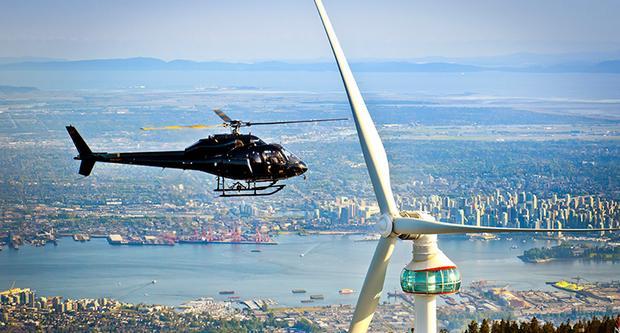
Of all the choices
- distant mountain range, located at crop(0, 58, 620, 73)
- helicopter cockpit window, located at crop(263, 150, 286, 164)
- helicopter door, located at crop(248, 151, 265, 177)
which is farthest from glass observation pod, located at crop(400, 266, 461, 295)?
distant mountain range, located at crop(0, 58, 620, 73)

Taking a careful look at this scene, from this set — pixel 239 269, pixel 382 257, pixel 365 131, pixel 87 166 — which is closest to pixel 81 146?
pixel 87 166

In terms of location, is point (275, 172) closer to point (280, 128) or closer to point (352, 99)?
point (352, 99)

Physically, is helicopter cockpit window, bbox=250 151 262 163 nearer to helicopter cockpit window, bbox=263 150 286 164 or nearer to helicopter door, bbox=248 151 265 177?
helicopter door, bbox=248 151 265 177

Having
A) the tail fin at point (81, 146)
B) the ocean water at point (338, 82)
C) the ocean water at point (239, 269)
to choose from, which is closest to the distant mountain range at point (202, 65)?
the ocean water at point (338, 82)

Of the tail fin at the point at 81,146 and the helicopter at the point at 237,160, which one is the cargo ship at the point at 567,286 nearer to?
the tail fin at the point at 81,146

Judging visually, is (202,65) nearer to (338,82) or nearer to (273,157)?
(338,82)

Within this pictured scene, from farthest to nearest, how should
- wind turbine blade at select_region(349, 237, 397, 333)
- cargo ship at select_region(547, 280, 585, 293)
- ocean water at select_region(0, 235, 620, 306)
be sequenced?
cargo ship at select_region(547, 280, 585, 293), ocean water at select_region(0, 235, 620, 306), wind turbine blade at select_region(349, 237, 397, 333)
